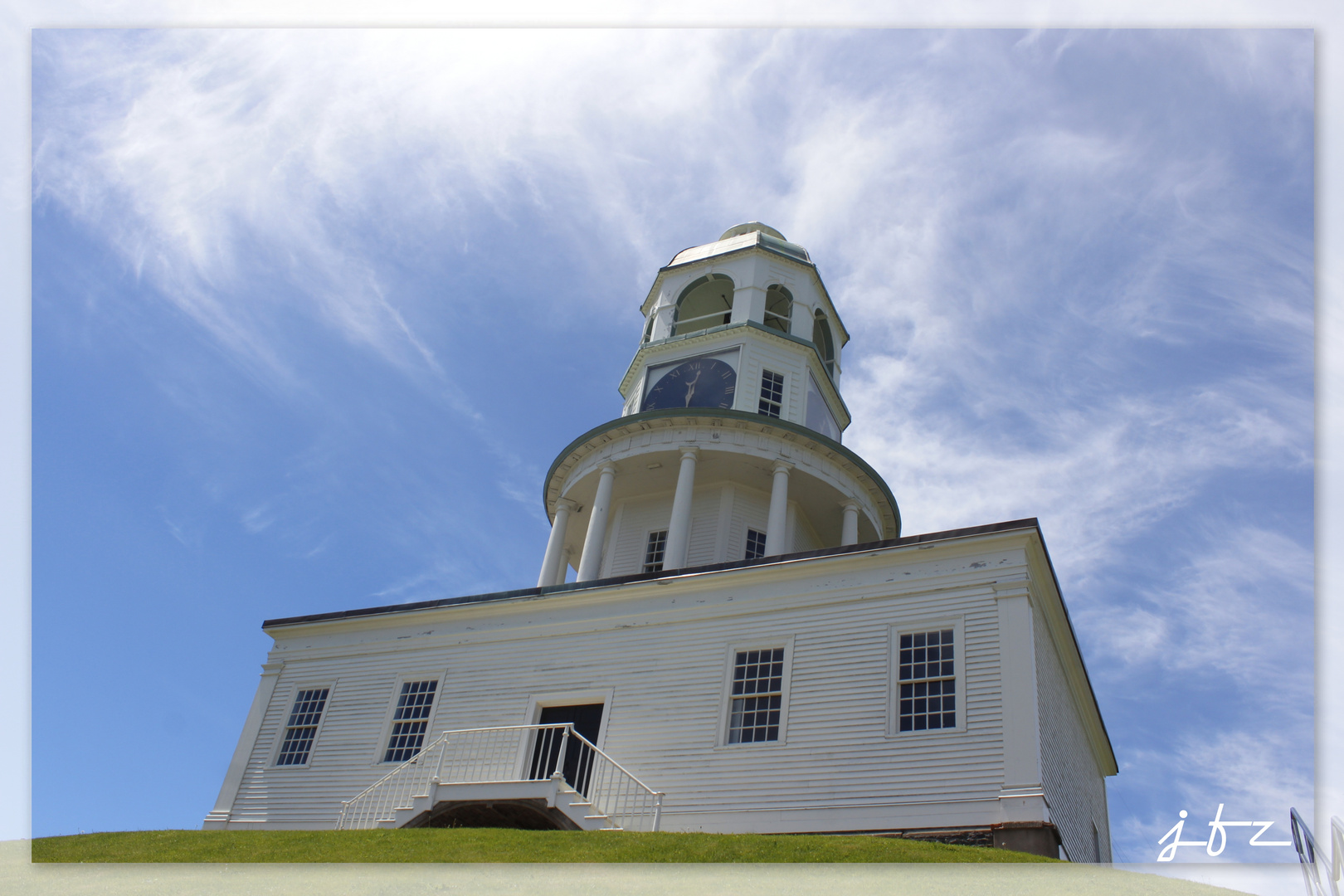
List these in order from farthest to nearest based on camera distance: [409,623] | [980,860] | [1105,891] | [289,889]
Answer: [409,623], [980,860], [289,889], [1105,891]

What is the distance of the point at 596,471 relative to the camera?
83.0ft

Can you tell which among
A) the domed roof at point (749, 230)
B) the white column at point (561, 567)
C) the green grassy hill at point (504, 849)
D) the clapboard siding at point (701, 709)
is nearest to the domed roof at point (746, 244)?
the domed roof at point (749, 230)

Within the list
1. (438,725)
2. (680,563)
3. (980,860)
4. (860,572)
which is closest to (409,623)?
(438,725)

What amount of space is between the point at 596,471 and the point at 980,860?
15.4 meters

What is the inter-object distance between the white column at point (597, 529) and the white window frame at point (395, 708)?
12.3ft

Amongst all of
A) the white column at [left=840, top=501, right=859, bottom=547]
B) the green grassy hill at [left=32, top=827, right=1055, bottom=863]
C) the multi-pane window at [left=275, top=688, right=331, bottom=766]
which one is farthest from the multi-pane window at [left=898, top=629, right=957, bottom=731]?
the multi-pane window at [left=275, top=688, right=331, bottom=766]

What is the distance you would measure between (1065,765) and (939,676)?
330cm

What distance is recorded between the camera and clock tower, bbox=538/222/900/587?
24.5m

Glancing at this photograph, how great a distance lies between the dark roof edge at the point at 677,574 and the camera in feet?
53.7

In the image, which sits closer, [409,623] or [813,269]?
[409,623]

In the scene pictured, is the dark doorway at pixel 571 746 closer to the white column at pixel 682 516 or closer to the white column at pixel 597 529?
the white column at pixel 597 529

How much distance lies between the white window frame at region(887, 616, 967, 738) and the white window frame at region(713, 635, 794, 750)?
172 cm

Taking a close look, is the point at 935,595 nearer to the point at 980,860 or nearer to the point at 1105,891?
the point at 980,860

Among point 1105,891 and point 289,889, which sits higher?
point 1105,891
